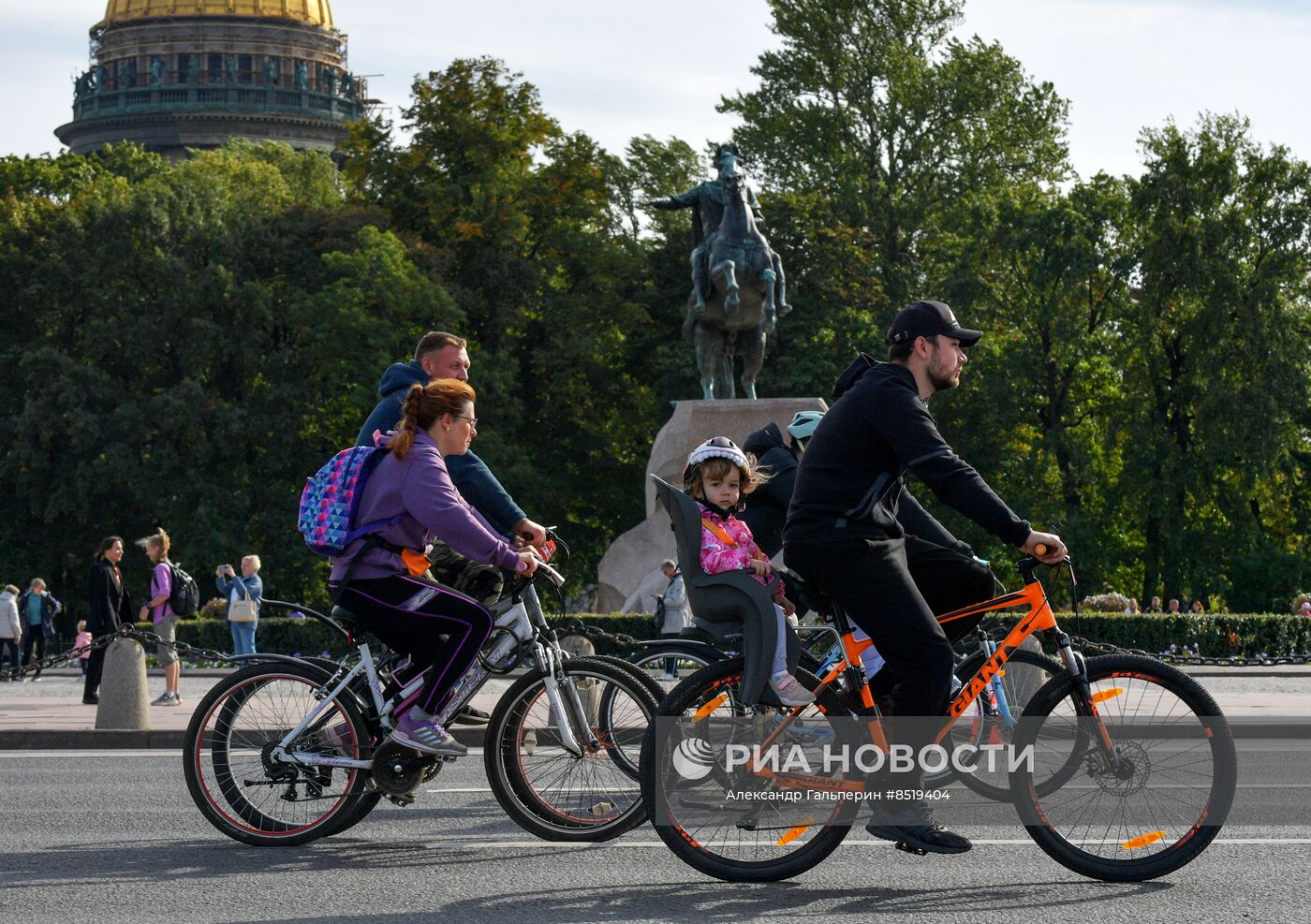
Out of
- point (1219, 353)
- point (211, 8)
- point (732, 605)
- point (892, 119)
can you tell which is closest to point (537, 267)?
point (892, 119)

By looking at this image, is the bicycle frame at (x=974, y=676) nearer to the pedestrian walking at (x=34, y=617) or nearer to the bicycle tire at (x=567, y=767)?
the bicycle tire at (x=567, y=767)

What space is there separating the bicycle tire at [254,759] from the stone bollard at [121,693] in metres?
6.30

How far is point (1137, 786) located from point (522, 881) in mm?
2035

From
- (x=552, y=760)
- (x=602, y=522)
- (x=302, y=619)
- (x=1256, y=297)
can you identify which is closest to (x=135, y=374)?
(x=602, y=522)

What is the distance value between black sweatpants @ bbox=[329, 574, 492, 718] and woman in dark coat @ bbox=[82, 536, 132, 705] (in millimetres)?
10766

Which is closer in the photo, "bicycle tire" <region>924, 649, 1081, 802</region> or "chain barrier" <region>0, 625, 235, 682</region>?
"bicycle tire" <region>924, 649, 1081, 802</region>

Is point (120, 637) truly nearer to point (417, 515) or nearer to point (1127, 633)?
point (417, 515)

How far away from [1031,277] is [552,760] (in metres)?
37.6

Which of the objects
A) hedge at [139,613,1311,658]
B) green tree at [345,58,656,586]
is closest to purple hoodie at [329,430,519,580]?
hedge at [139,613,1311,658]

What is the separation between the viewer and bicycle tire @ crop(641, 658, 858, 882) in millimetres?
6387

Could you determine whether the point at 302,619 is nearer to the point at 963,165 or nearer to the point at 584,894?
the point at 584,894

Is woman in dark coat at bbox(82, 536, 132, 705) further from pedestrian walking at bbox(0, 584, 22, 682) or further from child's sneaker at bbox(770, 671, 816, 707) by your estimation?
child's sneaker at bbox(770, 671, 816, 707)

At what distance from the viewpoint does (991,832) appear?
25.0ft

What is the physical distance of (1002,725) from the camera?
22.0ft
